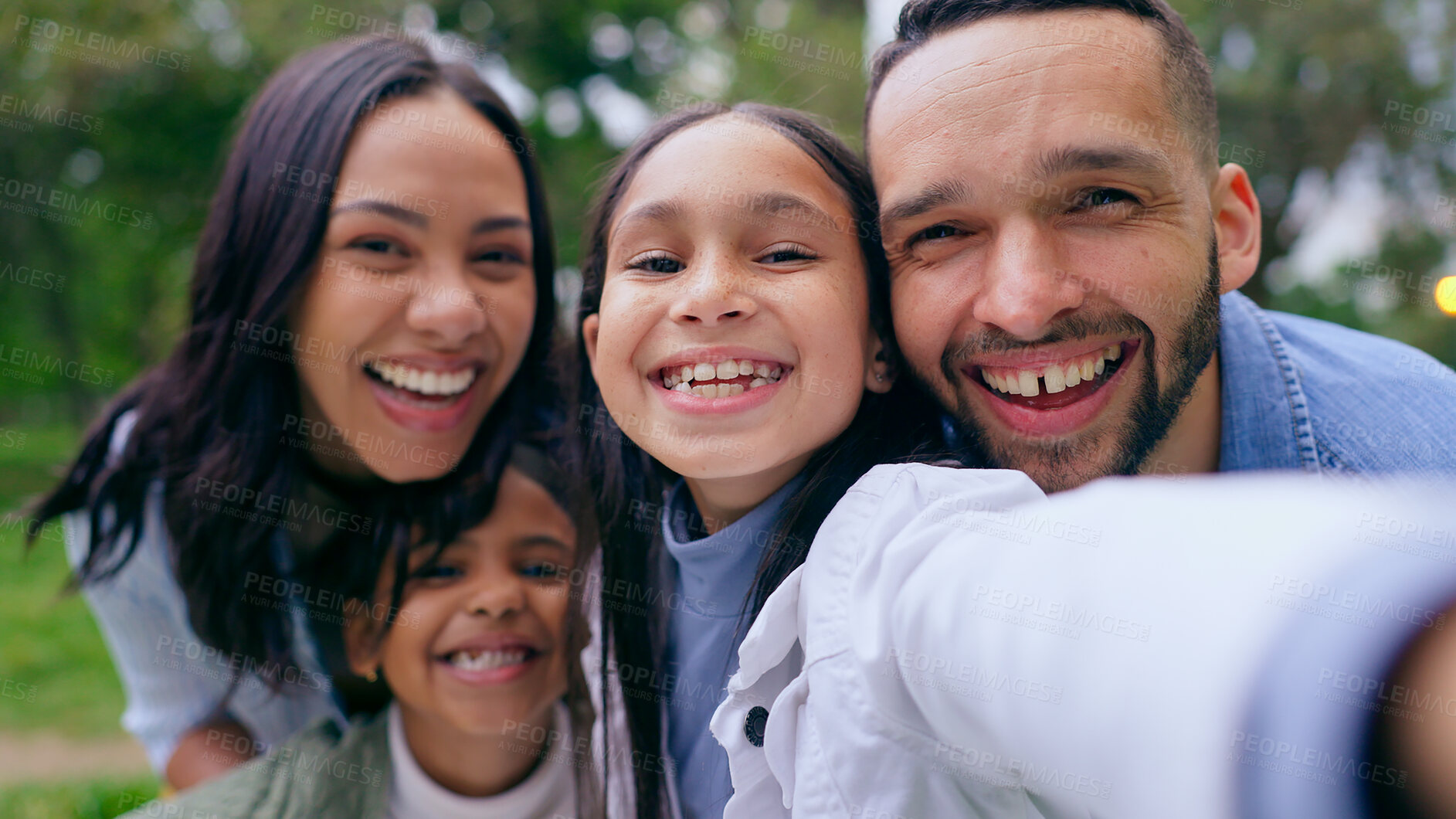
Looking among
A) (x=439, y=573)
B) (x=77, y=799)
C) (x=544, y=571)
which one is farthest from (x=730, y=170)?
(x=77, y=799)

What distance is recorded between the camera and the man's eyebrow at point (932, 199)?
1.71 metres

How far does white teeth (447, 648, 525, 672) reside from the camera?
2.31m

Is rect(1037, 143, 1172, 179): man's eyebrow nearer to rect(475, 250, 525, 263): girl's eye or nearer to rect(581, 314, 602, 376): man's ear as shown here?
rect(581, 314, 602, 376): man's ear

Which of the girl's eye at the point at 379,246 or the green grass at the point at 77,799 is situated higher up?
the girl's eye at the point at 379,246

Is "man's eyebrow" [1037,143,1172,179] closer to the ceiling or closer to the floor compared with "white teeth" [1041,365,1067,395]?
closer to the ceiling

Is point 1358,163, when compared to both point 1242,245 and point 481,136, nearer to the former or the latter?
point 1242,245

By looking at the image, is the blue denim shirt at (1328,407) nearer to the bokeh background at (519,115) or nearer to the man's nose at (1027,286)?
the man's nose at (1027,286)

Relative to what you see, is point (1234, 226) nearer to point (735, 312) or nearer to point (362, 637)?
point (735, 312)

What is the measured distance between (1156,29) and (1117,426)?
0.80m

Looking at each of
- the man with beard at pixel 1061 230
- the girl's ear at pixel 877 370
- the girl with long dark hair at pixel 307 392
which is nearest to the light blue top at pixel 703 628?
the girl's ear at pixel 877 370

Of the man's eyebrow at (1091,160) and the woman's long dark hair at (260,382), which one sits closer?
the man's eyebrow at (1091,160)

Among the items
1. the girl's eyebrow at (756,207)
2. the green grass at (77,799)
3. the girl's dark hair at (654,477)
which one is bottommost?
the green grass at (77,799)

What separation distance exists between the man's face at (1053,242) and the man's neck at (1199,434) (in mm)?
247

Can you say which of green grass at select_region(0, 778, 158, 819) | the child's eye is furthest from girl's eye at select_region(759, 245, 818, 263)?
green grass at select_region(0, 778, 158, 819)
